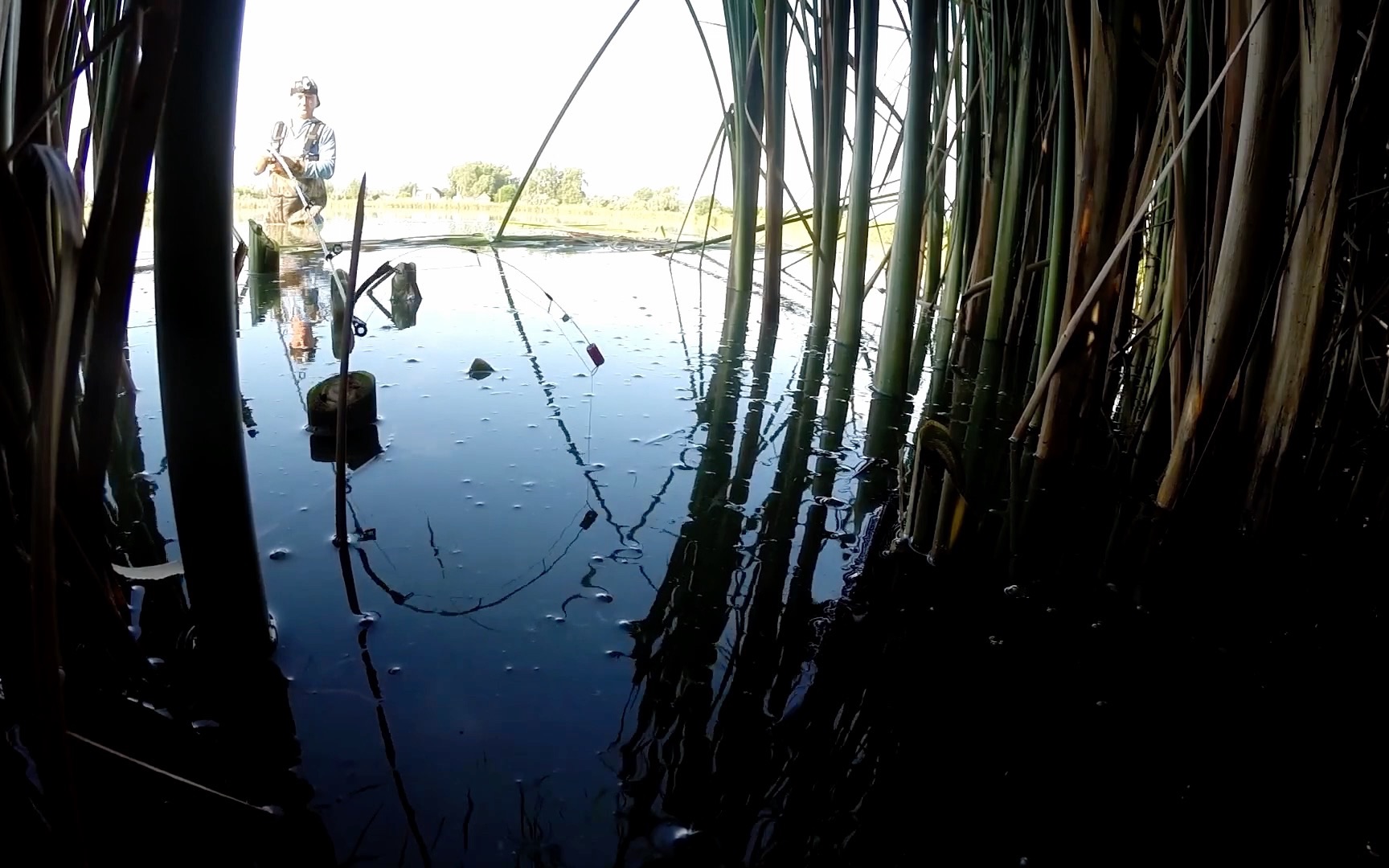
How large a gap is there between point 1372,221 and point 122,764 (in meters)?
1.47

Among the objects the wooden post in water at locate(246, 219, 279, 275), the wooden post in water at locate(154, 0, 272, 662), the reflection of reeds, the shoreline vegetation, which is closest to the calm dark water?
the reflection of reeds

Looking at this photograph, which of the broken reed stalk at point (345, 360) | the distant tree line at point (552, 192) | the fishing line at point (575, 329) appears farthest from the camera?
the distant tree line at point (552, 192)

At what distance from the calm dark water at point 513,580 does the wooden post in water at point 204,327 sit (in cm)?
11

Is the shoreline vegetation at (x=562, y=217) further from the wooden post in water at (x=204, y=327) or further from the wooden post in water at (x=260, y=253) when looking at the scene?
the wooden post in water at (x=204, y=327)

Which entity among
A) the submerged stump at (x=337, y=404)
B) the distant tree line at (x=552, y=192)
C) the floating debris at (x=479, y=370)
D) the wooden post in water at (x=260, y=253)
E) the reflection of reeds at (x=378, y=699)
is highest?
the distant tree line at (x=552, y=192)

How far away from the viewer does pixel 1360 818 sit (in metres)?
0.53

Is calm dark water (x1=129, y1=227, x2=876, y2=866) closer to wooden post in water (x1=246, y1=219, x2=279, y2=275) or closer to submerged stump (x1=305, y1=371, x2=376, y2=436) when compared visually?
submerged stump (x1=305, y1=371, x2=376, y2=436)

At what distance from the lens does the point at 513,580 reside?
0.74 m

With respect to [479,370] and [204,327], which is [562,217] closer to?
[479,370]

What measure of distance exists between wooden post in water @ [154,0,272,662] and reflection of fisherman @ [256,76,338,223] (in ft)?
12.0

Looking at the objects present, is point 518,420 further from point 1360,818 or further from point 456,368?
point 1360,818

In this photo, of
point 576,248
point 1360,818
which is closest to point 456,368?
point 1360,818

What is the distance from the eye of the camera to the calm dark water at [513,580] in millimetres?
478

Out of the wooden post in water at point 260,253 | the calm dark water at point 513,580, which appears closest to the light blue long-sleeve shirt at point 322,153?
the wooden post in water at point 260,253
